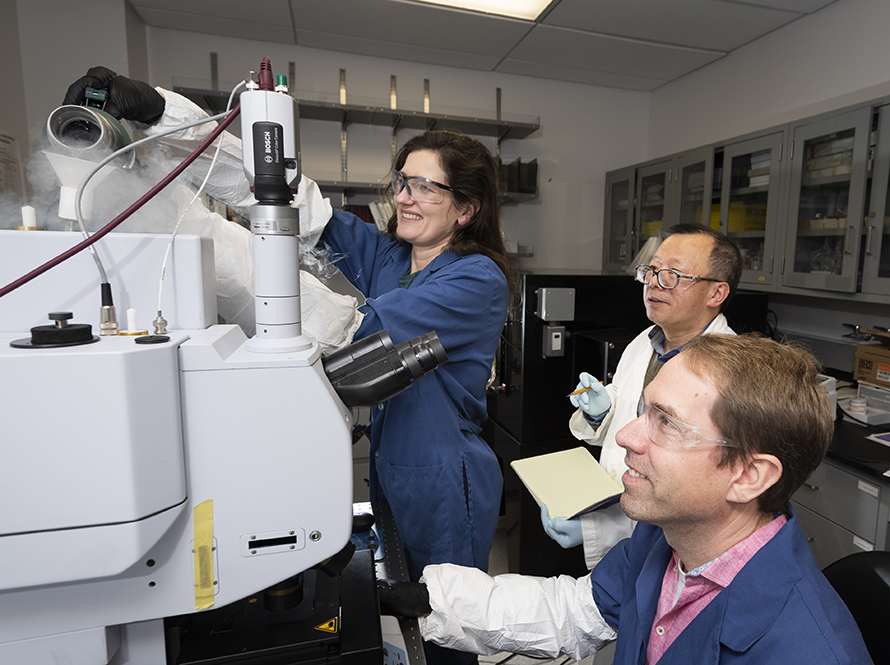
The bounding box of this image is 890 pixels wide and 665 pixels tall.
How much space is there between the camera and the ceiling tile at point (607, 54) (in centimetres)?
303

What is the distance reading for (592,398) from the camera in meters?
1.59

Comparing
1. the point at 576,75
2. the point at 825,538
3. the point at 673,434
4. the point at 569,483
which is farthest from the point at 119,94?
the point at 576,75

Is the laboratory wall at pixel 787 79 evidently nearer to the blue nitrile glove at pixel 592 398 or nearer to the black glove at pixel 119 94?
the blue nitrile glove at pixel 592 398

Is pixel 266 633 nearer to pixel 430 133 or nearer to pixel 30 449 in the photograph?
pixel 30 449

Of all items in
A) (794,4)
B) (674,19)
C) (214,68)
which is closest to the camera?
(794,4)

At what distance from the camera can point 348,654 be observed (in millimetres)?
541

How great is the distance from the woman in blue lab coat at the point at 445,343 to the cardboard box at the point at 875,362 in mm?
2027

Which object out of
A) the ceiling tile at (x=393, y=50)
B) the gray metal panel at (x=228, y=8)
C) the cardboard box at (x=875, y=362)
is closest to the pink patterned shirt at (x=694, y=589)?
the cardboard box at (x=875, y=362)

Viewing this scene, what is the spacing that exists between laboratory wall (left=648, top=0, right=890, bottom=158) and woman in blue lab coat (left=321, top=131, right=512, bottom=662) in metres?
2.67

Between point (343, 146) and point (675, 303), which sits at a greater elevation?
point (343, 146)

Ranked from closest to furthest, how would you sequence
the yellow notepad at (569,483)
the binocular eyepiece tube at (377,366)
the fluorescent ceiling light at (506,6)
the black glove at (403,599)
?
the binocular eyepiece tube at (377,366)
the black glove at (403,599)
the yellow notepad at (569,483)
the fluorescent ceiling light at (506,6)

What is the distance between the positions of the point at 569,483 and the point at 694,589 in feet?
1.88

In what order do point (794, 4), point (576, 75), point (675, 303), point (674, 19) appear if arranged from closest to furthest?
point (675, 303) < point (794, 4) < point (674, 19) < point (576, 75)

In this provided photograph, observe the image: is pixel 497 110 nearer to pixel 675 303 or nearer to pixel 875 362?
pixel 675 303
